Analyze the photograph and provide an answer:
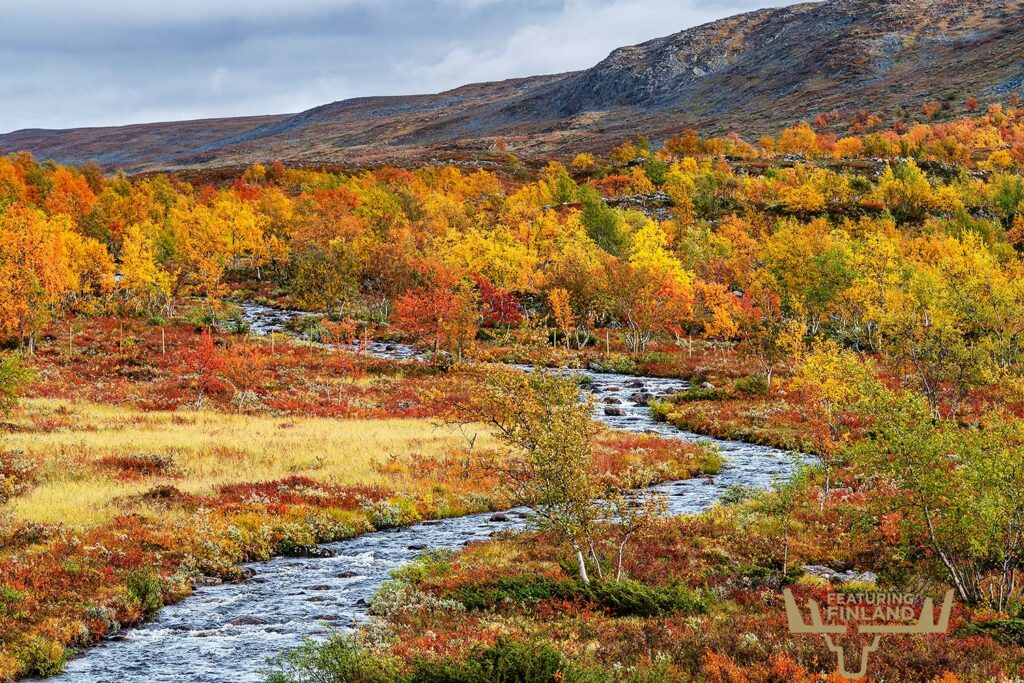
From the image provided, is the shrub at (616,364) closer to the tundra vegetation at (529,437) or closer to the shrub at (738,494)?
the tundra vegetation at (529,437)

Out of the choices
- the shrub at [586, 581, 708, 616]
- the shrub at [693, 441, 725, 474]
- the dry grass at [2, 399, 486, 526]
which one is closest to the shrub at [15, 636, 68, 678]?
the dry grass at [2, 399, 486, 526]

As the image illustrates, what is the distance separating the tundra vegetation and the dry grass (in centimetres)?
25

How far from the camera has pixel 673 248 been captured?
110812mm

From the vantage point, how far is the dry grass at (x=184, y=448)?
Answer: 96.4 feet

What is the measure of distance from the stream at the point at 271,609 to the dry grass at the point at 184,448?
270 inches

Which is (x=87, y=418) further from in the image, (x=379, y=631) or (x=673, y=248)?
(x=673, y=248)

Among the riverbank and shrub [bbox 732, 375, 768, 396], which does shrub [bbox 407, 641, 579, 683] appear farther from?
shrub [bbox 732, 375, 768, 396]

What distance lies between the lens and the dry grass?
29391 mm

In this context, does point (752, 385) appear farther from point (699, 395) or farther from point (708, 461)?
point (708, 461)

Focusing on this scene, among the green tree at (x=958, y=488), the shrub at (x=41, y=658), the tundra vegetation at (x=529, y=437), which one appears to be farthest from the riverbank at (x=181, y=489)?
the green tree at (x=958, y=488)

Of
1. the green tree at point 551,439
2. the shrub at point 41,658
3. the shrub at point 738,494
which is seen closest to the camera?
the shrub at point 41,658

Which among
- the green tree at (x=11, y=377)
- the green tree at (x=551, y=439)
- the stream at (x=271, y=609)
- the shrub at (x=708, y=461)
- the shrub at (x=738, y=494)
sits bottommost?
the shrub at (x=708, y=461)

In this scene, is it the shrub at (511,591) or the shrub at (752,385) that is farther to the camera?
the shrub at (752,385)

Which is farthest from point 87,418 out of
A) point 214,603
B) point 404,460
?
point 214,603
